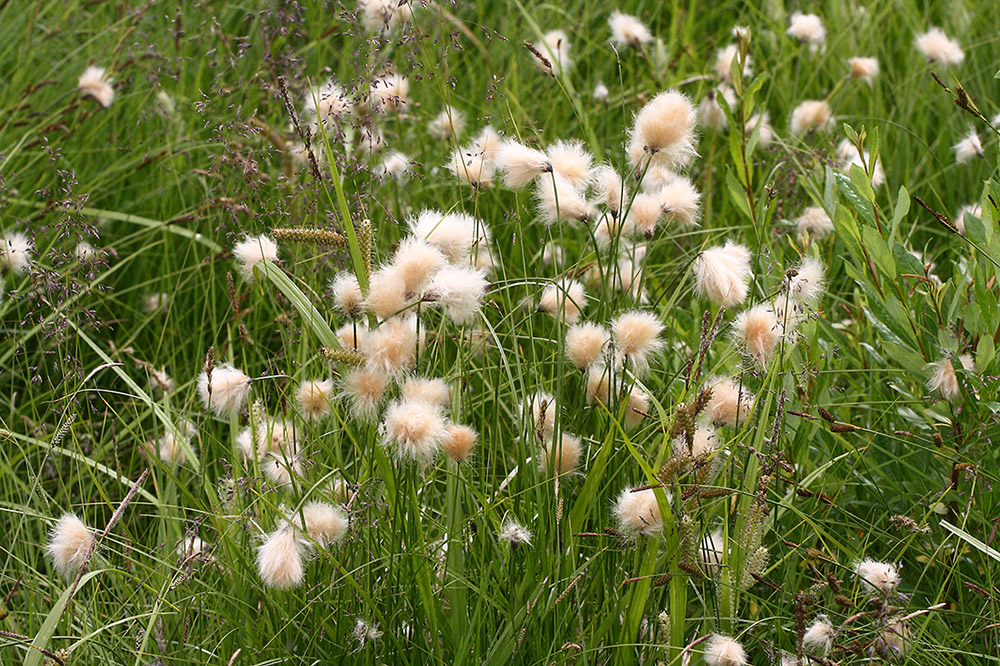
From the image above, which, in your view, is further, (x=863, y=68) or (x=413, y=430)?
(x=863, y=68)

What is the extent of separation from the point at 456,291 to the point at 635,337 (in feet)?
1.09

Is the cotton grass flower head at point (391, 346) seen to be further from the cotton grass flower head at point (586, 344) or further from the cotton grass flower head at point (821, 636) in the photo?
the cotton grass flower head at point (821, 636)

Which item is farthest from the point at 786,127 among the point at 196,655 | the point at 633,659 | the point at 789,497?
the point at 196,655

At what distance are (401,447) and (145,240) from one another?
1.84 meters

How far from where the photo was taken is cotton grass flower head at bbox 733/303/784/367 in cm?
145

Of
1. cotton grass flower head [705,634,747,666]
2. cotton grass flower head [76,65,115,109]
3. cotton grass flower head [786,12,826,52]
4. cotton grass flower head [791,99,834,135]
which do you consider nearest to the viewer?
cotton grass flower head [705,634,747,666]

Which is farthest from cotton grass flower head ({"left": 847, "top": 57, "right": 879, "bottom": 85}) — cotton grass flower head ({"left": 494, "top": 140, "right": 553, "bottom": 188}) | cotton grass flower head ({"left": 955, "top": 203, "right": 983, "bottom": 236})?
cotton grass flower head ({"left": 494, "top": 140, "right": 553, "bottom": 188})

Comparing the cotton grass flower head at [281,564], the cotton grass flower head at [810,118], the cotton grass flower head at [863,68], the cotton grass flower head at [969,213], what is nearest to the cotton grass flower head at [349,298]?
the cotton grass flower head at [281,564]

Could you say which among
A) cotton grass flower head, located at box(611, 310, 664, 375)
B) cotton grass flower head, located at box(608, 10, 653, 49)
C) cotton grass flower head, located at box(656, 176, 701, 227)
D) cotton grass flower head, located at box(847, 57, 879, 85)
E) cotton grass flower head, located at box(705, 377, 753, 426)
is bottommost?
cotton grass flower head, located at box(705, 377, 753, 426)

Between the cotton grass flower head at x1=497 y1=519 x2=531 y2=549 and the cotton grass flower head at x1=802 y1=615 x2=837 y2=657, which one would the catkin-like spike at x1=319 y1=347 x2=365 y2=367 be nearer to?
the cotton grass flower head at x1=497 y1=519 x2=531 y2=549

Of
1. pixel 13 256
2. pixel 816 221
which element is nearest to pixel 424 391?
pixel 13 256

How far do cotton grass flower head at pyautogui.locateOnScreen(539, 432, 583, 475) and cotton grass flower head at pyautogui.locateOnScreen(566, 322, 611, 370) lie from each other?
12 centimetres

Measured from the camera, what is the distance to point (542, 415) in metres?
1.46

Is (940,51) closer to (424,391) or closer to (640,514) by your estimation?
(640,514)
